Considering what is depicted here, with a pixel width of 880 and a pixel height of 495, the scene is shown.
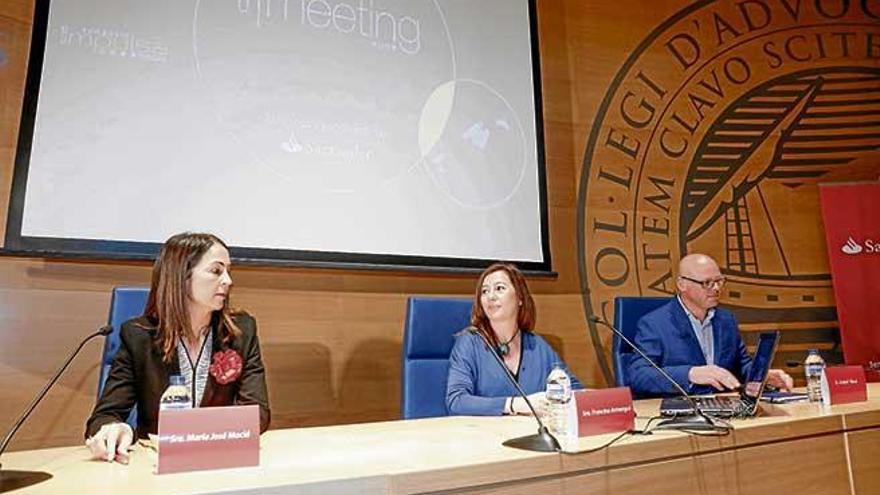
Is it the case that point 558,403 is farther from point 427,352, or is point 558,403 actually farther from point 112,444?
point 112,444

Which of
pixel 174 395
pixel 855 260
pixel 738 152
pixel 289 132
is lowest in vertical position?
pixel 174 395

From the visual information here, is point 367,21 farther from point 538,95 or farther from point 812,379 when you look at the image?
point 812,379

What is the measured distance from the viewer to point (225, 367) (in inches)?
61.4

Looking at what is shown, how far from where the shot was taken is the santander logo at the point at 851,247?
3152 mm

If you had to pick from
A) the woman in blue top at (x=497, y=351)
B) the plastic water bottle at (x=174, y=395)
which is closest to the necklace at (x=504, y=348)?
the woman in blue top at (x=497, y=351)

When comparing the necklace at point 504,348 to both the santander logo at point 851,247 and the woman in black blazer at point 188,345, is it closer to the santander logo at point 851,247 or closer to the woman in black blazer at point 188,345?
the woman in black blazer at point 188,345

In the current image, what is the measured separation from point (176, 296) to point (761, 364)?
1459 millimetres

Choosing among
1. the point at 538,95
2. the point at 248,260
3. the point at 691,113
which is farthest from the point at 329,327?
the point at 691,113

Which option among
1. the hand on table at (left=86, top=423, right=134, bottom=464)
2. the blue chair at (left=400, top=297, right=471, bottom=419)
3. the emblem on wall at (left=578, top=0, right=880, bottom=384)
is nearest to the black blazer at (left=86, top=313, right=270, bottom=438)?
the hand on table at (left=86, top=423, right=134, bottom=464)

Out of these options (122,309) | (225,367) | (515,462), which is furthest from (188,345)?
(515,462)

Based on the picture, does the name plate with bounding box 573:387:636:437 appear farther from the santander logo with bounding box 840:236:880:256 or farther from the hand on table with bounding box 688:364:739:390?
the santander logo with bounding box 840:236:880:256

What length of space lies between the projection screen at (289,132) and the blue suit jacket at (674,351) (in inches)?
24.4

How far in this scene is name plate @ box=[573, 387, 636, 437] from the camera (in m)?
1.23

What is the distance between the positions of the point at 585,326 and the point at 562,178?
0.69m
